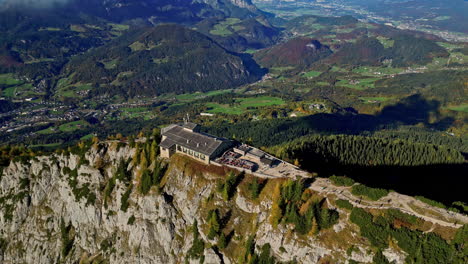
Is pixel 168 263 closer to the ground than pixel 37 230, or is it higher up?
higher up

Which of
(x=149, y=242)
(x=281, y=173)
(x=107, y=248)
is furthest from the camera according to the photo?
(x=107, y=248)

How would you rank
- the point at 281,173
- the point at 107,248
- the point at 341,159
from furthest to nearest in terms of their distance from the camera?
the point at 341,159 → the point at 107,248 → the point at 281,173

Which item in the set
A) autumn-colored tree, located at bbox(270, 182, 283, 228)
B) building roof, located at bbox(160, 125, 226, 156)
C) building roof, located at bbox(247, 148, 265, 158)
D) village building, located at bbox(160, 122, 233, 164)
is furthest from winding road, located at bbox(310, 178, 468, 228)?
building roof, located at bbox(160, 125, 226, 156)

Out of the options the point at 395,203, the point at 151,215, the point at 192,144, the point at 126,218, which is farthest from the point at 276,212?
the point at 126,218

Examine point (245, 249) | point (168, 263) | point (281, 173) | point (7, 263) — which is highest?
point (281, 173)

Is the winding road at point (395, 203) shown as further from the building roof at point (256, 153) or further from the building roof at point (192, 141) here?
the building roof at point (192, 141)

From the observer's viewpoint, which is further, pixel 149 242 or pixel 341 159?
pixel 341 159

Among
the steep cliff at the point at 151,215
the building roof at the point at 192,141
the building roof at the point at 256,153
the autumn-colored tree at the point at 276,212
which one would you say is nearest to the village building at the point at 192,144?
the building roof at the point at 192,141

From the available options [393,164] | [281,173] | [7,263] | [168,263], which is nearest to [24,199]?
[7,263]

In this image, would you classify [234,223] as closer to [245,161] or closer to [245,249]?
[245,249]
